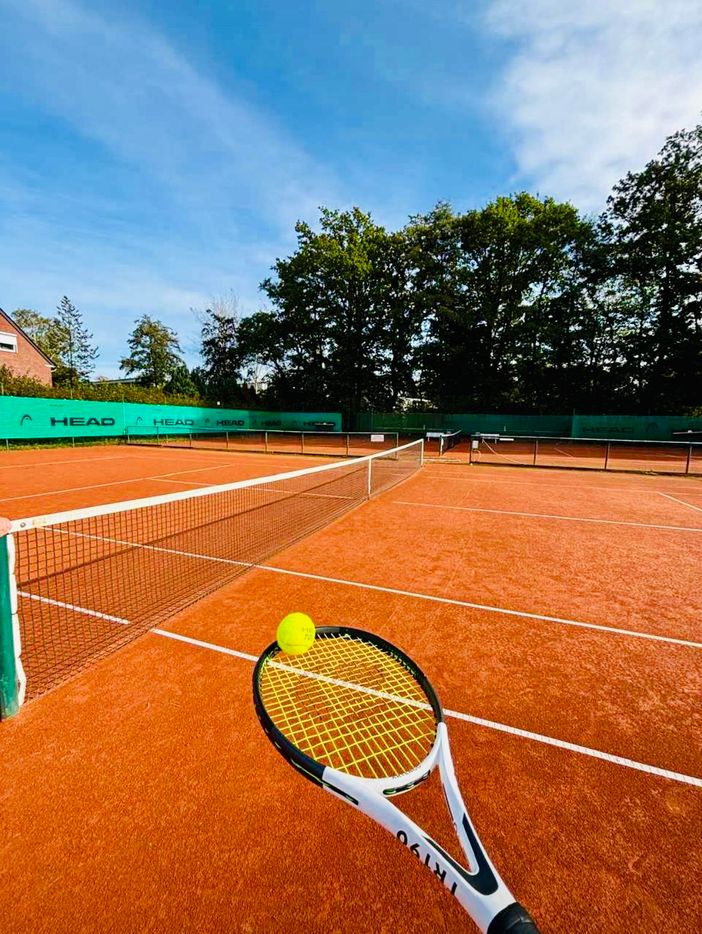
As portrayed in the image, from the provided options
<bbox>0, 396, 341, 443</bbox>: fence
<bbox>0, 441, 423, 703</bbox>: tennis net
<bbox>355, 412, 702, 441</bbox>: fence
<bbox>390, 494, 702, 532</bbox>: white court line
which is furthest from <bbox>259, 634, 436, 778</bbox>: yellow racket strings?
<bbox>355, 412, 702, 441</bbox>: fence

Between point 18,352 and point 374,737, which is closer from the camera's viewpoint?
point 374,737

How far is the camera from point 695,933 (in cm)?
177

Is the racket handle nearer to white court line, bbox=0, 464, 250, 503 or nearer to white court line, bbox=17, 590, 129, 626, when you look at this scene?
white court line, bbox=17, 590, 129, 626

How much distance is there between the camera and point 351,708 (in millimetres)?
2959

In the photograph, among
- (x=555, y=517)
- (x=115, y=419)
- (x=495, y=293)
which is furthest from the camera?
(x=495, y=293)

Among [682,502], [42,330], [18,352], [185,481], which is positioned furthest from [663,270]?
[42,330]

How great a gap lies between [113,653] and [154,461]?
637 inches

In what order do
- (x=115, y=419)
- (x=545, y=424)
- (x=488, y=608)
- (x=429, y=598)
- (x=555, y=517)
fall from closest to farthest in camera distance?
1. (x=488, y=608)
2. (x=429, y=598)
3. (x=555, y=517)
4. (x=115, y=419)
5. (x=545, y=424)

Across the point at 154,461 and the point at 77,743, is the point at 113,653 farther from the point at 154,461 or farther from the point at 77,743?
the point at 154,461

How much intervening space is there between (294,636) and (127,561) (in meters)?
4.52

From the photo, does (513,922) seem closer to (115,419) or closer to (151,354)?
(115,419)

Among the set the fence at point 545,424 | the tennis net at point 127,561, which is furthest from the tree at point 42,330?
the tennis net at point 127,561

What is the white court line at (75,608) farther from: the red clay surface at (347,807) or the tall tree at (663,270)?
the tall tree at (663,270)

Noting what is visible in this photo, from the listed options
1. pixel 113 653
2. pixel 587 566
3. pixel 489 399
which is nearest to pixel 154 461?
pixel 113 653
